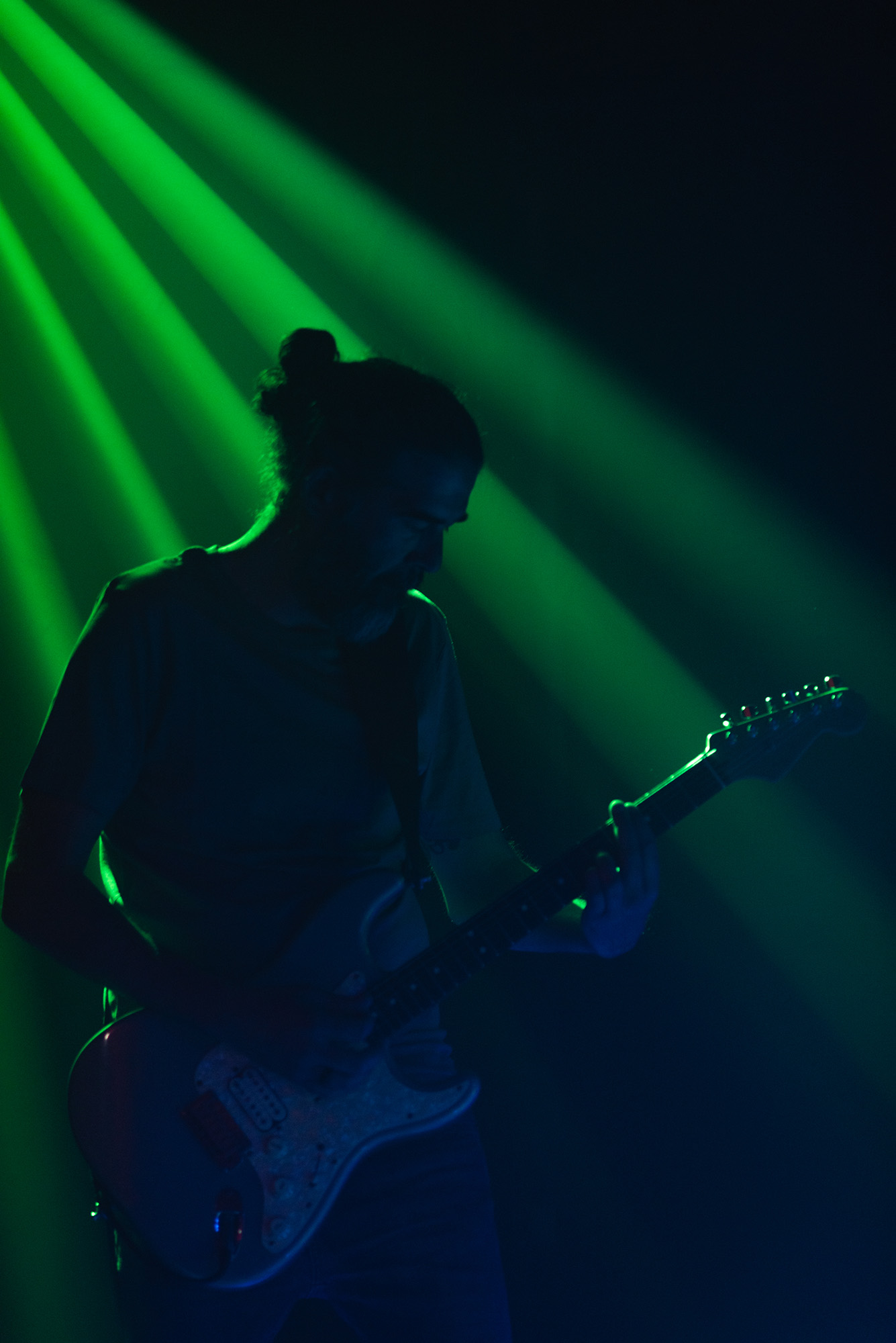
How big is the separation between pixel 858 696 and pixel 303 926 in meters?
1.09

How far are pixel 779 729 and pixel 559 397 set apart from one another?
102cm

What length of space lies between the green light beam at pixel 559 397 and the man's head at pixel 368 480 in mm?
621

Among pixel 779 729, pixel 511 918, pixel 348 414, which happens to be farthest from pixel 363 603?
pixel 779 729

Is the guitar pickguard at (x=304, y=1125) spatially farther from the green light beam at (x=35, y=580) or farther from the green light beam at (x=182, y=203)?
the green light beam at (x=182, y=203)

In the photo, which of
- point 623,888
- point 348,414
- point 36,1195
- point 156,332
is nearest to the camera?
point 623,888

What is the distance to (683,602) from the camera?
1.99 meters

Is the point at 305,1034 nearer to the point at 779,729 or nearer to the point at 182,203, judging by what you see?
the point at 779,729

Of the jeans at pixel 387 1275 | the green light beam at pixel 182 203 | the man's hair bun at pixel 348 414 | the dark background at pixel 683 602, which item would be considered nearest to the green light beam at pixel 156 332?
the green light beam at pixel 182 203

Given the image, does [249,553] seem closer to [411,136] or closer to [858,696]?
[858,696]

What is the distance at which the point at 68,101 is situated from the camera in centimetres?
229

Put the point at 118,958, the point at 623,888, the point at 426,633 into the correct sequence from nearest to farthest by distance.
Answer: the point at 118,958, the point at 623,888, the point at 426,633

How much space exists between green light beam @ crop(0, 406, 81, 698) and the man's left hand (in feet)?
4.63

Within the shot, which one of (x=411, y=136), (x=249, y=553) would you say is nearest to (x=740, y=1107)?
(x=249, y=553)

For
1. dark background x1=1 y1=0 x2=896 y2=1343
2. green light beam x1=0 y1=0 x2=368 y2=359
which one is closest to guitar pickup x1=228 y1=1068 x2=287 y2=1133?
dark background x1=1 y1=0 x2=896 y2=1343
